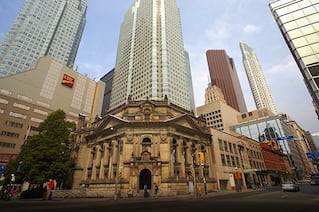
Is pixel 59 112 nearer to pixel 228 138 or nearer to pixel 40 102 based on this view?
pixel 228 138

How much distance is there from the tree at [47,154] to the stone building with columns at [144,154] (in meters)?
6.18

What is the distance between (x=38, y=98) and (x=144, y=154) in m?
65.2

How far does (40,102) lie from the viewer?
74.6 metres

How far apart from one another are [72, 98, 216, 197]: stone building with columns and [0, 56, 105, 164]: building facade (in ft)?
82.4

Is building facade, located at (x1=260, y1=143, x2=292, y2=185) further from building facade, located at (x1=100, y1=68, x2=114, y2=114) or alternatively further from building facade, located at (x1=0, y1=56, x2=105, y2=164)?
building facade, located at (x1=100, y1=68, x2=114, y2=114)

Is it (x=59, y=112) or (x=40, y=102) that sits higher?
(x=40, y=102)

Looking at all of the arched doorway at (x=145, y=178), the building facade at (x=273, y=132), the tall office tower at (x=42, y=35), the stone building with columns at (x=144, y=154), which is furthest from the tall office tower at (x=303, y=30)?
the tall office tower at (x=42, y=35)

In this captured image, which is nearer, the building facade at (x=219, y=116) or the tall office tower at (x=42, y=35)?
the tall office tower at (x=42, y=35)

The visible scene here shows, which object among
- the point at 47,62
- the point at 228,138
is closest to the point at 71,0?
the point at 47,62

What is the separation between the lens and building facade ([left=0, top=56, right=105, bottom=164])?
59.7m

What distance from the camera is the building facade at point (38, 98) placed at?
59.7 metres

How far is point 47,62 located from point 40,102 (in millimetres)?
20127

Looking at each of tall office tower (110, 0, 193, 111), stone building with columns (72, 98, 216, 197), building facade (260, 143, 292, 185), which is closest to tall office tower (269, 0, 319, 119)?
stone building with columns (72, 98, 216, 197)

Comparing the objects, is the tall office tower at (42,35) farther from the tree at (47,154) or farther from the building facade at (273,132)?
the building facade at (273,132)
